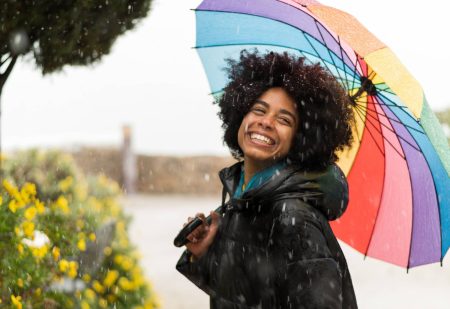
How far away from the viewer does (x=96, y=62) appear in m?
5.01

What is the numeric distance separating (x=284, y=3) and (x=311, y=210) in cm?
109

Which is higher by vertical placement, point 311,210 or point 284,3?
point 284,3

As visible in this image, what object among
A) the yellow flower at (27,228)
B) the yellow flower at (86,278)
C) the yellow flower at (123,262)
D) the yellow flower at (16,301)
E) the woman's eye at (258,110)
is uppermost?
the woman's eye at (258,110)

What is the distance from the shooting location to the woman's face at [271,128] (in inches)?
98.5

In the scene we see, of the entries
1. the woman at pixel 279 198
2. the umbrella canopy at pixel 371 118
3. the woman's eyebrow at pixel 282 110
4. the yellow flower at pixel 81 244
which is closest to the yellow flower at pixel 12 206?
the yellow flower at pixel 81 244

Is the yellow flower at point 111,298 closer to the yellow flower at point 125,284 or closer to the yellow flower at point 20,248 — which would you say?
the yellow flower at point 125,284

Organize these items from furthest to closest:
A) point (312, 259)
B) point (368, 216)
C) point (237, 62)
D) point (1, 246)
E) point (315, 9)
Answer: point (1, 246) → point (368, 216) → point (315, 9) → point (237, 62) → point (312, 259)

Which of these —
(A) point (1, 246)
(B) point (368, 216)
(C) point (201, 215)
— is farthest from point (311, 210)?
(A) point (1, 246)

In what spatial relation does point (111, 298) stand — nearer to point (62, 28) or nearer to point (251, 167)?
point (62, 28)

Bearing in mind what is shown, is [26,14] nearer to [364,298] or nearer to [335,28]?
[335,28]

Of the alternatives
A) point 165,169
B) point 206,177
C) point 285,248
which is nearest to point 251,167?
point 285,248

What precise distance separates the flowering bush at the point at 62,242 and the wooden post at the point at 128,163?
9.01 meters

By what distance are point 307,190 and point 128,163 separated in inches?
538

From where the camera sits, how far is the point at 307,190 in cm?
238
